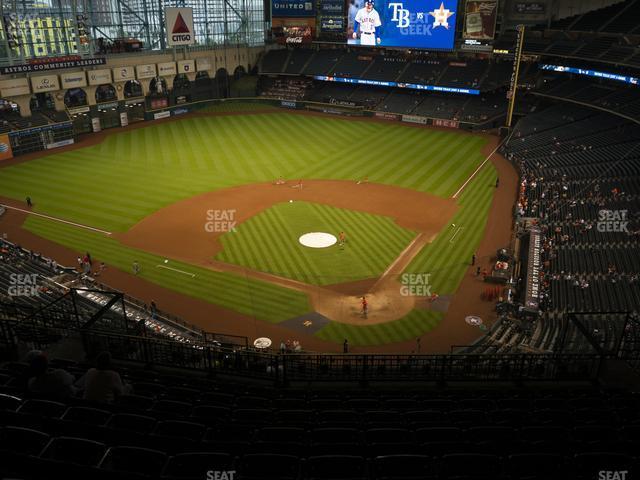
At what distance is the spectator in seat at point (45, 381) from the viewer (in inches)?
334

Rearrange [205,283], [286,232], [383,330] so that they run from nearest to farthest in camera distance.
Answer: [383,330] < [205,283] < [286,232]

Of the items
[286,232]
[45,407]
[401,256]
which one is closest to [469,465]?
[45,407]

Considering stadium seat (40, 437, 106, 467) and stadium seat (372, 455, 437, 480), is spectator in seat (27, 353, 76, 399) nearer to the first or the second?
stadium seat (40, 437, 106, 467)

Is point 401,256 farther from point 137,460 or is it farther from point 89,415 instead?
point 137,460

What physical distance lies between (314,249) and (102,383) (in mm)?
25257

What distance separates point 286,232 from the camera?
36406 mm

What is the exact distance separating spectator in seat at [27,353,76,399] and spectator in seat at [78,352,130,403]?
1.13 ft

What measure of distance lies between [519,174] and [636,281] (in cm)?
2234

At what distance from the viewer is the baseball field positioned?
2812 cm

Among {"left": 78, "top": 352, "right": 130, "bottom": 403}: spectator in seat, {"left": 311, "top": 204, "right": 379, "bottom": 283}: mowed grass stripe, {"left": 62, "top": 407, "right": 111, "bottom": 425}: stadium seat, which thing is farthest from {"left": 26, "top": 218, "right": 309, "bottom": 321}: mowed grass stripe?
{"left": 62, "top": 407, "right": 111, "bottom": 425}: stadium seat

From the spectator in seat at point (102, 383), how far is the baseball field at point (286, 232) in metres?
17.1

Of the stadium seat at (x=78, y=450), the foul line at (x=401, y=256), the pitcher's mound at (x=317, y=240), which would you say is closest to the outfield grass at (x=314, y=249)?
the foul line at (x=401, y=256)

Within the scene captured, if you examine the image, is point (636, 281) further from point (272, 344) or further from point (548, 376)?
point (272, 344)

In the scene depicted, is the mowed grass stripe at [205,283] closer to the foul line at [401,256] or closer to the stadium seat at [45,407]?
the foul line at [401,256]
